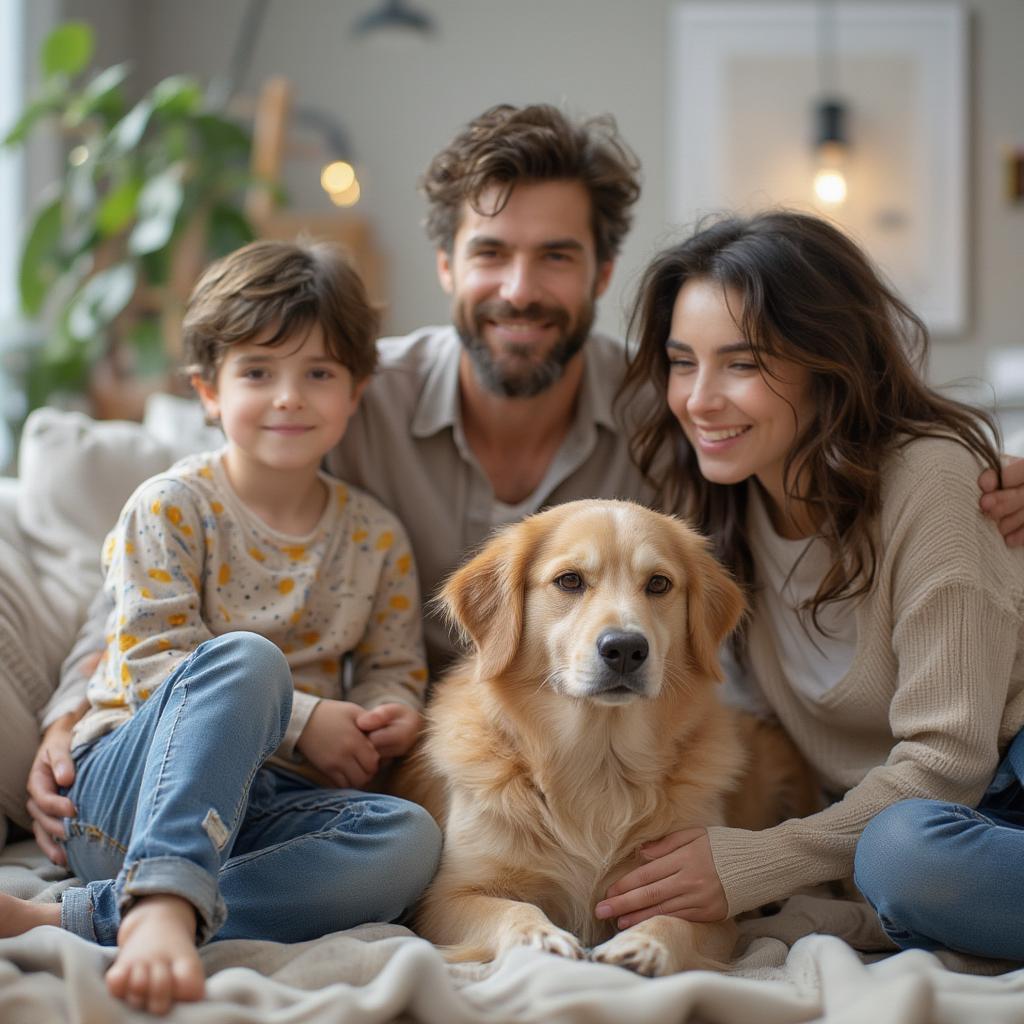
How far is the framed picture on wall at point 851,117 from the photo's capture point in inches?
218

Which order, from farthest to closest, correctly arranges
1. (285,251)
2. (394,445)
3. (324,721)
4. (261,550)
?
(394,445)
(285,251)
(261,550)
(324,721)

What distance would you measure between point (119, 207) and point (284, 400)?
237 cm

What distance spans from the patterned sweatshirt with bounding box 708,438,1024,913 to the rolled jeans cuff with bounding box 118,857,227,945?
2.31 ft

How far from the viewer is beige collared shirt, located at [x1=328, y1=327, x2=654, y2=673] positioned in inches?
91.6

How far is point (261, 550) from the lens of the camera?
1.95 m

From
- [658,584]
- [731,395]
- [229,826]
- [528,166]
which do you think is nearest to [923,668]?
[658,584]

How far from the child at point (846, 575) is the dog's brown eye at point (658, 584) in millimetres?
261

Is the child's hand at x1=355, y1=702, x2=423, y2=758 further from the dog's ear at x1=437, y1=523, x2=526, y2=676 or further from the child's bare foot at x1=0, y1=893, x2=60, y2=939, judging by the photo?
the child's bare foot at x1=0, y1=893, x2=60, y2=939

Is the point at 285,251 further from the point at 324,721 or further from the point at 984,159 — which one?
the point at 984,159

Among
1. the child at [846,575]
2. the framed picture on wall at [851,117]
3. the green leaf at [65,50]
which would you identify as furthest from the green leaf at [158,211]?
the framed picture on wall at [851,117]

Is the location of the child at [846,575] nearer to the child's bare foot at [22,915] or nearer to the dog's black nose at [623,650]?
the dog's black nose at [623,650]

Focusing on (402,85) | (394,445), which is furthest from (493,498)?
(402,85)

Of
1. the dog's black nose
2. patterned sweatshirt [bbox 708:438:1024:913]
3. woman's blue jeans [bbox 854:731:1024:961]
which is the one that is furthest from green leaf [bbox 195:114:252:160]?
woman's blue jeans [bbox 854:731:1024:961]

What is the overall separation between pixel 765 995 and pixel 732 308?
1.05 metres
